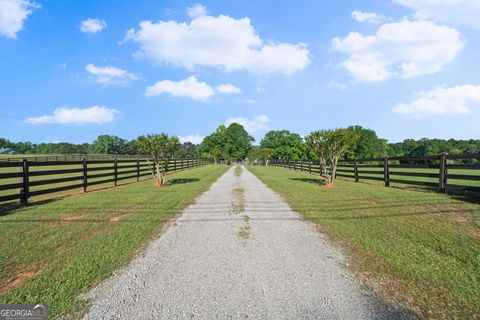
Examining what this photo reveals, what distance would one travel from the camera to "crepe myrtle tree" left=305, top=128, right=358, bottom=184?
12.9 m

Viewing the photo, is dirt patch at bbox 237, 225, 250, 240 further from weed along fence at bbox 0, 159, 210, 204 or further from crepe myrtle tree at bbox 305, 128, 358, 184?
crepe myrtle tree at bbox 305, 128, 358, 184

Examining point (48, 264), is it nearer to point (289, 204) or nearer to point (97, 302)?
point (97, 302)

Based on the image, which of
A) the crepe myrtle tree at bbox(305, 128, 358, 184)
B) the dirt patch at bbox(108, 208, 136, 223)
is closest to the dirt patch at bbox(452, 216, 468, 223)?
the crepe myrtle tree at bbox(305, 128, 358, 184)

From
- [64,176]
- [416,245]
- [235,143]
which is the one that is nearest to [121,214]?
[416,245]

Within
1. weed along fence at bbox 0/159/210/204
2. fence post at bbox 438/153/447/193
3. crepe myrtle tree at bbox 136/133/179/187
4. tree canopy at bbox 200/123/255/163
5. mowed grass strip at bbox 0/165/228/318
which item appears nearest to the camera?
mowed grass strip at bbox 0/165/228/318

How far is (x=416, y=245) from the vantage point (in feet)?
13.6

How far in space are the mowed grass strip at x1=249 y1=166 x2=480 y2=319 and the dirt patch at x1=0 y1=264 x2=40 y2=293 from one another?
423 centimetres

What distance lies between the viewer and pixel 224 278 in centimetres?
308

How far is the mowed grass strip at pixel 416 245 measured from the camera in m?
2.68

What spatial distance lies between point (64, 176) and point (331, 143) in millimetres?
22370

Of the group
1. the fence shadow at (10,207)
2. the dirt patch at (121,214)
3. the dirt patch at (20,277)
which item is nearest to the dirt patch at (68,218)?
the dirt patch at (121,214)

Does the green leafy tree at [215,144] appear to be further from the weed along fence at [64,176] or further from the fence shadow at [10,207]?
the fence shadow at [10,207]

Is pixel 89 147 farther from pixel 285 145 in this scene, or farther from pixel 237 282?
pixel 237 282

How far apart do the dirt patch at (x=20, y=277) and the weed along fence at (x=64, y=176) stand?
221 inches
